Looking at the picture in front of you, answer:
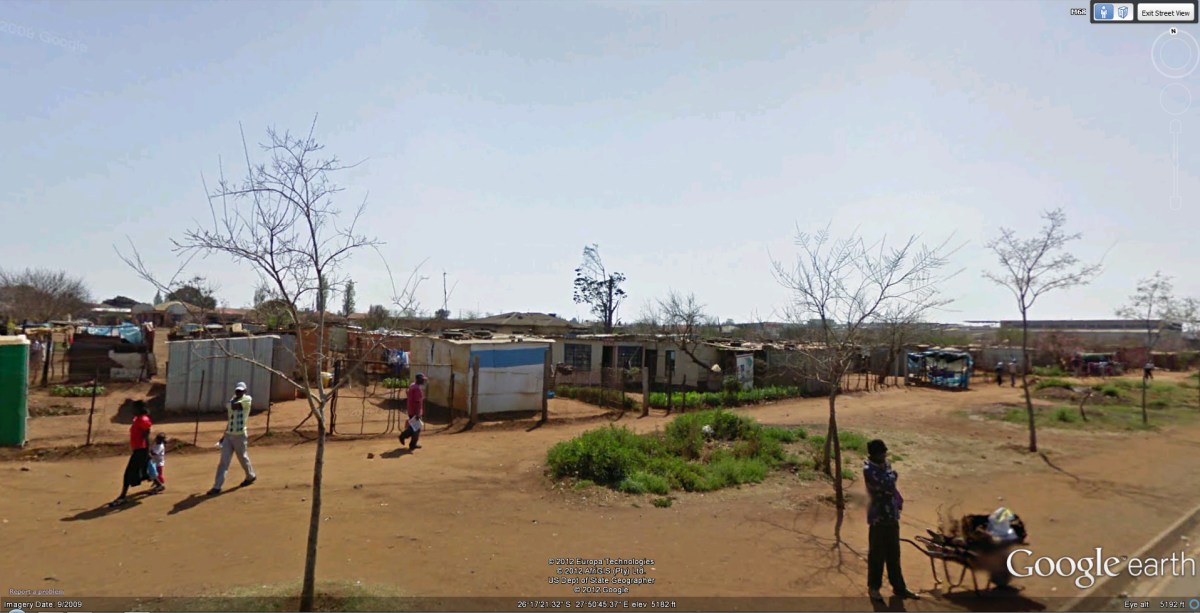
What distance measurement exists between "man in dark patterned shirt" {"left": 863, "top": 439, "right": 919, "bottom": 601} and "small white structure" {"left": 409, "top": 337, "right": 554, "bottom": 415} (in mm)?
11869

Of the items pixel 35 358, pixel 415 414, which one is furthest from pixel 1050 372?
pixel 35 358

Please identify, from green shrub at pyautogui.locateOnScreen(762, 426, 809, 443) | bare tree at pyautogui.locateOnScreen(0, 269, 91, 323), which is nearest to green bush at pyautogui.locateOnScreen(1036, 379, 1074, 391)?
green shrub at pyautogui.locateOnScreen(762, 426, 809, 443)

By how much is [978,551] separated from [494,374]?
44.0 feet

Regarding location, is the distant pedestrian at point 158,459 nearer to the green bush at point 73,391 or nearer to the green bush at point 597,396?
the green bush at point 73,391

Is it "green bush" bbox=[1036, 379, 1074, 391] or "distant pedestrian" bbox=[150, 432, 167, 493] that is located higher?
"green bush" bbox=[1036, 379, 1074, 391]

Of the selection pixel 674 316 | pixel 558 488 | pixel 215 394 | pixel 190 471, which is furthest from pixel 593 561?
pixel 674 316

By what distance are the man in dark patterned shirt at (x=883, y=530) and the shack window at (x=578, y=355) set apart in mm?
22514

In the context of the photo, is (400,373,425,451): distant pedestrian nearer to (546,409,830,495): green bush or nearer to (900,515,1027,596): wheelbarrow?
(546,409,830,495): green bush

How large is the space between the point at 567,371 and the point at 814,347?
13498 mm

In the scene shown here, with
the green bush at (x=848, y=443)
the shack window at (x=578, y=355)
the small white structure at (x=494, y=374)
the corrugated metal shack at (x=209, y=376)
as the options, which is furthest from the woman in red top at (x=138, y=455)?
the shack window at (x=578, y=355)

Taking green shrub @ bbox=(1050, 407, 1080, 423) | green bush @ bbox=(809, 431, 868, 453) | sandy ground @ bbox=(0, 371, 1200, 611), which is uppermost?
green shrub @ bbox=(1050, 407, 1080, 423)

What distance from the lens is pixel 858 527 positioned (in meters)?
8.00

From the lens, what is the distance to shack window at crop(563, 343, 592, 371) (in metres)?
28.2

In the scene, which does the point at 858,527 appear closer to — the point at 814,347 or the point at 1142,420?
the point at 814,347
